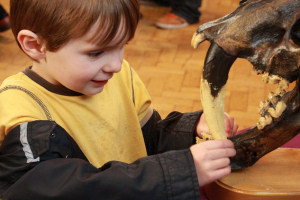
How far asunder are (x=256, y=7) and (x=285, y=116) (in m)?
0.22

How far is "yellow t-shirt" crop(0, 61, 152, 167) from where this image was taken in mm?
950

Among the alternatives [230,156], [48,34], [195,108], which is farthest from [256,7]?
[195,108]

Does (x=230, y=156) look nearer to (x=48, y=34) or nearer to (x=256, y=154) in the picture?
(x=256, y=154)

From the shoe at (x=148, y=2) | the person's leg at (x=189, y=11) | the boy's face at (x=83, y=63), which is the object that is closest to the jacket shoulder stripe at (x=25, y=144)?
the boy's face at (x=83, y=63)

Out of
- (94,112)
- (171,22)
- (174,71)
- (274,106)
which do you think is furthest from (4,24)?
(274,106)

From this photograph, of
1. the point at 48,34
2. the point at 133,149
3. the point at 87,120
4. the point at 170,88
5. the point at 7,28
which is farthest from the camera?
the point at 7,28

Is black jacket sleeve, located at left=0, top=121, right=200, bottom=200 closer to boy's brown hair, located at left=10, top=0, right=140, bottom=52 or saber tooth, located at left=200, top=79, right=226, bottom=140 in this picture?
saber tooth, located at left=200, top=79, right=226, bottom=140

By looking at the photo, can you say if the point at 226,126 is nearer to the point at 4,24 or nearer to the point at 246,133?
the point at 246,133

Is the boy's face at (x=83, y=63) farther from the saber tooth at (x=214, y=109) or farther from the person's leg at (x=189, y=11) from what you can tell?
the person's leg at (x=189, y=11)

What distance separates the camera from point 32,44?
0.98 metres

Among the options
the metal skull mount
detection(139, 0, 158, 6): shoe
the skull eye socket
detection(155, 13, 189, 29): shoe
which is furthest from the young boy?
detection(139, 0, 158, 6): shoe

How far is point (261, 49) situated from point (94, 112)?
1.54ft

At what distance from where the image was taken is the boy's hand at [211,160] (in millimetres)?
852

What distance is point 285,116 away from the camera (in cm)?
88
